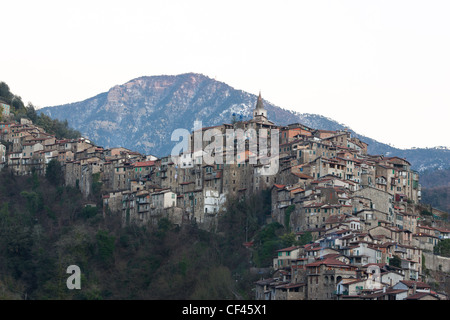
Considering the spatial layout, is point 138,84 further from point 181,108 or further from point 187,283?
point 187,283

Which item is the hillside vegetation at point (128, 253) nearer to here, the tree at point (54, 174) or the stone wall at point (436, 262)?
the tree at point (54, 174)

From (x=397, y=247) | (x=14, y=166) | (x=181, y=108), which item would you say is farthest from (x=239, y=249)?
(x=181, y=108)

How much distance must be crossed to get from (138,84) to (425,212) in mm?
121444

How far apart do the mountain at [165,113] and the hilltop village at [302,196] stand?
71.6 metres

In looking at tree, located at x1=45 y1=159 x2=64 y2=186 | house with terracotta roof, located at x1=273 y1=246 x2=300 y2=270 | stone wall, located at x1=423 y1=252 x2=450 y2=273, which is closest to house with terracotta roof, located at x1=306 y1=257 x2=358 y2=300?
house with terracotta roof, located at x1=273 y1=246 x2=300 y2=270

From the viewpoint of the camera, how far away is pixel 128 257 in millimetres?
72438

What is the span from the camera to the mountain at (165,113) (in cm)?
16062

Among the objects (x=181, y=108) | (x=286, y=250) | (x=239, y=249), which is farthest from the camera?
(x=181, y=108)

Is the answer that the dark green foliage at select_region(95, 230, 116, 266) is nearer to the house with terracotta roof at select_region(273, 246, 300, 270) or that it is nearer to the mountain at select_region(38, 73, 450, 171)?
Answer: the house with terracotta roof at select_region(273, 246, 300, 270)

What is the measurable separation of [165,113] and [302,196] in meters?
112

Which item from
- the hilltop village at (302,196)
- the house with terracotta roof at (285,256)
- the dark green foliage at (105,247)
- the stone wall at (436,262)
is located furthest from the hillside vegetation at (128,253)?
the stone wall at (436,262)

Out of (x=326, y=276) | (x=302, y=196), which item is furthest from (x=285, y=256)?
(x=302, y=196)

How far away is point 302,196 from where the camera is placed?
6788 cm

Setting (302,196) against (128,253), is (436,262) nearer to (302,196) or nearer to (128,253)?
(302,196)
